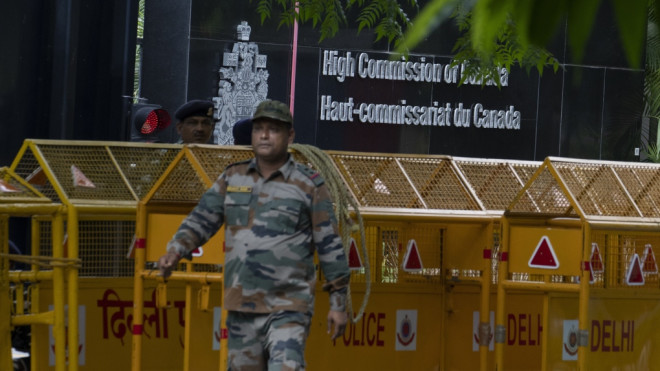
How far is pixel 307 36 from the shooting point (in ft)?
59.6

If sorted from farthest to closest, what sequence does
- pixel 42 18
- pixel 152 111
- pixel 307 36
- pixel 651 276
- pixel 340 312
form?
pixel 307 36 → pixel 152 111 → pixel 42 18 → pixel 651 276 → pixel 340 312

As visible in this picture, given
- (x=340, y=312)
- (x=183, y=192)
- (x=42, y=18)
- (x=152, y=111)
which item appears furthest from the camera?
(x=152, y=111)

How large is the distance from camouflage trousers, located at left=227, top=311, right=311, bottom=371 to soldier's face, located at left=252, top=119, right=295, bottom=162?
783mm

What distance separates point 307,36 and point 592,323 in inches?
406

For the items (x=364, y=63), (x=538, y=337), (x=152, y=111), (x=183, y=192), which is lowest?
(x=538, y=337)

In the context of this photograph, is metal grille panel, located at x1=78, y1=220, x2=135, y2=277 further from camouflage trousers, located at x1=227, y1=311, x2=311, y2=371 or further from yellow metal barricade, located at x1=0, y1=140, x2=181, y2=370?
camouflage trousers, located at x1=227, y1=311, x2=311, y2=371

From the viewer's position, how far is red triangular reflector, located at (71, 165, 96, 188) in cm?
797

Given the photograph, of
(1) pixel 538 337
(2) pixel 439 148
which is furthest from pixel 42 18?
(2) pixel 439 148

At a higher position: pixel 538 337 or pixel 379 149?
pixel 379 149

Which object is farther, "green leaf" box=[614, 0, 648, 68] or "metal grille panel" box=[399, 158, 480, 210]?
"metal grille panel" box=[399, 158, 480, 210]

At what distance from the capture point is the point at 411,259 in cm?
893

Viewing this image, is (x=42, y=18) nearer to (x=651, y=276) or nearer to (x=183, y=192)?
(x=183, y=192)

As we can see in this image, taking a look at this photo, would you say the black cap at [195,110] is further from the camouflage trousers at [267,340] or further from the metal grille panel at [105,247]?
the camouflage trousers at [267,340]

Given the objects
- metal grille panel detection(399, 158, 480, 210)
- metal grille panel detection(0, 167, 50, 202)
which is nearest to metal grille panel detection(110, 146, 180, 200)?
metal grille panel detection(0, 167, 50, 202)
